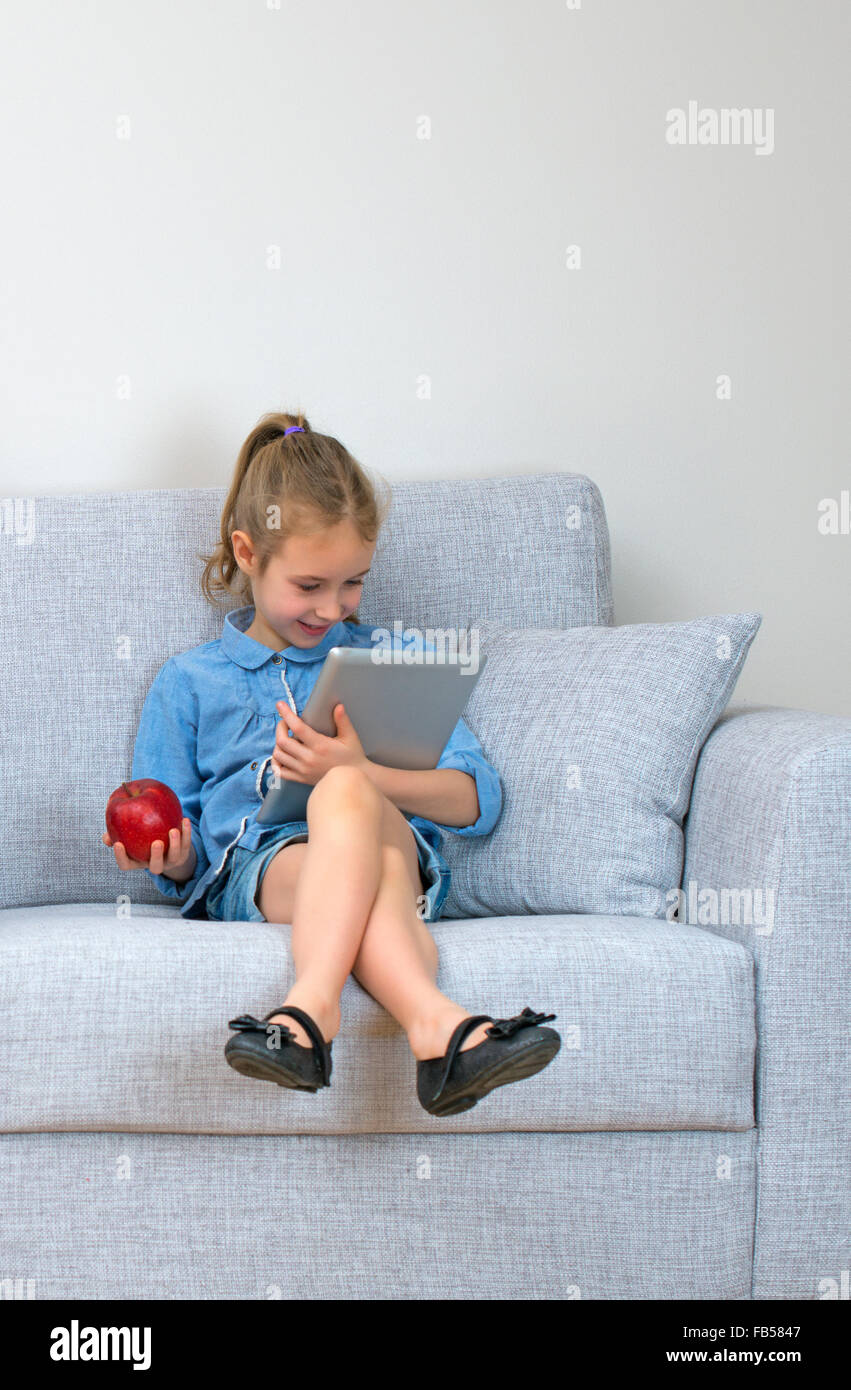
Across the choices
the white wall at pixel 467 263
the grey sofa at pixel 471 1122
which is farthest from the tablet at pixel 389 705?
the white wall at pixel 467 263

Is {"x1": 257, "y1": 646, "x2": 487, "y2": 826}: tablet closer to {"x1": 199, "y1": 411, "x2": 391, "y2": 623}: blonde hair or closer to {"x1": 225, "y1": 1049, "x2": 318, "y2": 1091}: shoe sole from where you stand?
{"x1": 199, "y1": 411, "x2": 391, "y2": 623}: blonde hair

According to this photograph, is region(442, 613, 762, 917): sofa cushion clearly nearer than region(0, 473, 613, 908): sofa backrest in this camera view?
Yes

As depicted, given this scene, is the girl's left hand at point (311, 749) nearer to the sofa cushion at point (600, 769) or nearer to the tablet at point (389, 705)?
the tablet at point (389, 705)

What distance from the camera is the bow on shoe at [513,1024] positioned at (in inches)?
46.9

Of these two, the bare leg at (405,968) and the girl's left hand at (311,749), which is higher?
the girl's left hand at (311,749)

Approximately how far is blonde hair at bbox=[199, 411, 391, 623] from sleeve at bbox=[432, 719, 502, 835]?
30 centimetres

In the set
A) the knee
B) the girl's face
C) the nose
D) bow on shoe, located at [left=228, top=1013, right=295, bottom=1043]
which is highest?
the girl's face

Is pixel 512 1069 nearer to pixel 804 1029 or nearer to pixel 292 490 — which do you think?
pixel 804 1029

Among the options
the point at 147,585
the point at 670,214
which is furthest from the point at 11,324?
the point at 670,214

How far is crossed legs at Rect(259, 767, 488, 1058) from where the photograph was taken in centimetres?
126

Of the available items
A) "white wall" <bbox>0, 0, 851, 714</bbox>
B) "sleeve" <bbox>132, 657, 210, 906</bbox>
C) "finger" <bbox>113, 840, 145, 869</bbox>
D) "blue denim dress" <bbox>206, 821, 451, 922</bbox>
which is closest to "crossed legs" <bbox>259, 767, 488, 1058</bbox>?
"blue denim dress" <bbox>206, 821, 451, 922</bbox>

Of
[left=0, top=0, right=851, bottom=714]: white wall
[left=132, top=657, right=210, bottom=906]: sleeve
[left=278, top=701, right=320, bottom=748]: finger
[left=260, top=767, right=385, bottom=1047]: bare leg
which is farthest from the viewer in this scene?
[left=0, top=0, right=851, bottom=714]: white wall

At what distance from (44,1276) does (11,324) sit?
157 centimetres

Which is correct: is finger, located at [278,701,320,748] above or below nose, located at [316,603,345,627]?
below
